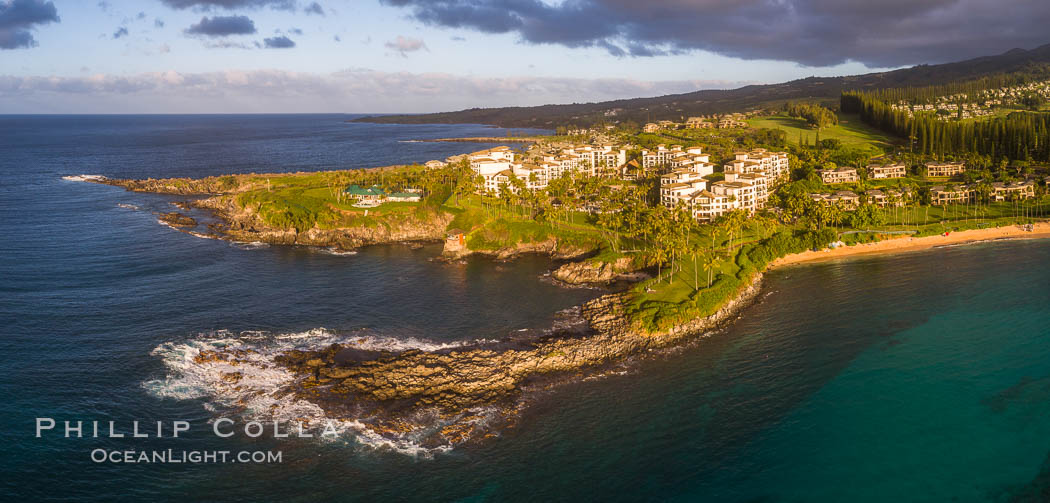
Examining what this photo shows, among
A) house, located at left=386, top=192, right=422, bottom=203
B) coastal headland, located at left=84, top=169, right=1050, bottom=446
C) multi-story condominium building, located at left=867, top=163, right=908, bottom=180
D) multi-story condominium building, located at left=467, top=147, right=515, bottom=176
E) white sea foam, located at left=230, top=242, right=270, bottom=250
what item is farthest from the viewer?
multi-story condominium building, located at left=467, top=147, right=515, bottom=176

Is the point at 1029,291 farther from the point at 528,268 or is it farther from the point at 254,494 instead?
the point at 254,494

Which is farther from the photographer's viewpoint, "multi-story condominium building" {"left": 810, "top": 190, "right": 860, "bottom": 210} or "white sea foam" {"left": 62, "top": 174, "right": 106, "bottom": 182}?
"white sea foam" {"left": 62, "top": 174, "right": 106, "bottom": 182}

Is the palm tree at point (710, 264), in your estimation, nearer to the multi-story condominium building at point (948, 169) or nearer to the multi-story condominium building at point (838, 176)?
the multi-story condominium building at point (838, 176)

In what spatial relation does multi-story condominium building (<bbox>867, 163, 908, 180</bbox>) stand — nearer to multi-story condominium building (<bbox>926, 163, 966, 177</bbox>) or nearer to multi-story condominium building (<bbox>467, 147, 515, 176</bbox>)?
multi-story condominium building (<bbox>926, 163, 966, 177</bbox>)

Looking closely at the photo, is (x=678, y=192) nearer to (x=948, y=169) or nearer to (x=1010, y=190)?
(x=1010, y=190)

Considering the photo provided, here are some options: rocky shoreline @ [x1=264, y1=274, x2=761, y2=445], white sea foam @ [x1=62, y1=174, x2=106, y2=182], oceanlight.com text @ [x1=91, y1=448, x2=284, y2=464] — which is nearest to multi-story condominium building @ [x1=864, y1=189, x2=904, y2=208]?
rocky shoreline @ [x1=264, y1=274, x2=761, y2=445]

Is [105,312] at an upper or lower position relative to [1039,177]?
lower

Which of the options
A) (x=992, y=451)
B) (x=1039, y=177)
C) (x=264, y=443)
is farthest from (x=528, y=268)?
(x=1039, y=177)

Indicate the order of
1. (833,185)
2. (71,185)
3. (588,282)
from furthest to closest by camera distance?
(71,185) → (833,185) → (588,282)

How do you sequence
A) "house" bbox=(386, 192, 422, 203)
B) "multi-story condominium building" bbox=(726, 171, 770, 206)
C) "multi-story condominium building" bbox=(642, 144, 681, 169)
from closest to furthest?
"multi-story condominium building" bbox=(726, 171, 770, 206) → "house" bbox=(386, 192, 422, 203) → "multi-story condominium building" bbox=(642, 144, 681, 169)
